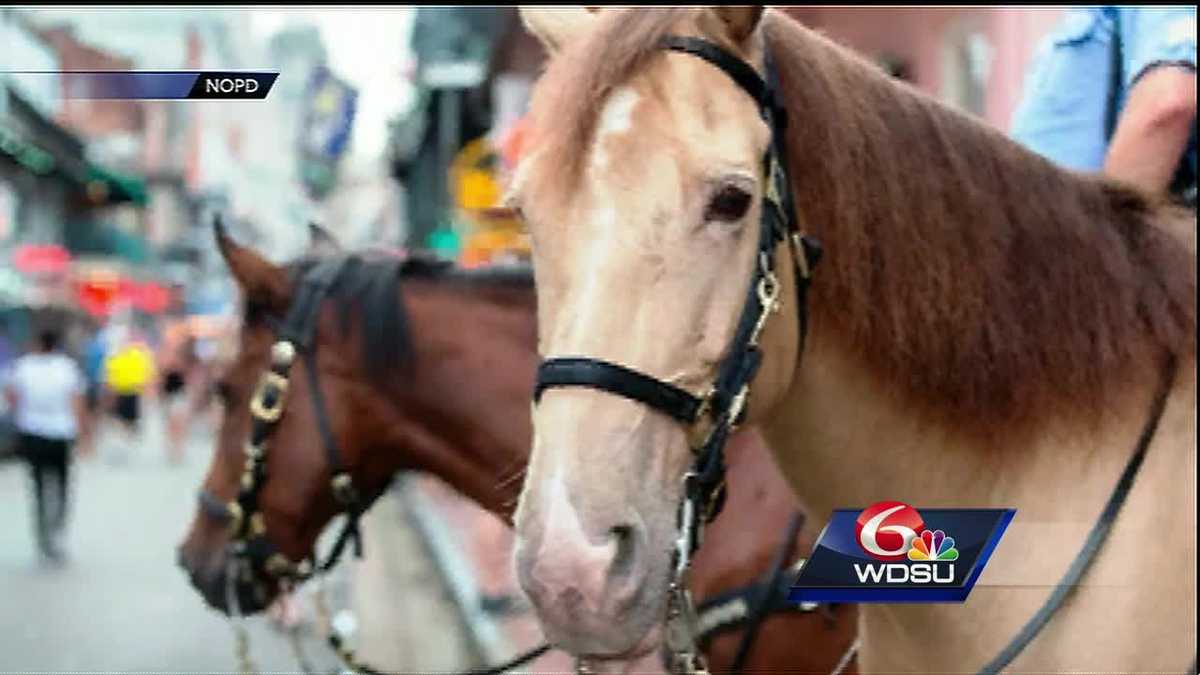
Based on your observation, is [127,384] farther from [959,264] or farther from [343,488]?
[959,264]

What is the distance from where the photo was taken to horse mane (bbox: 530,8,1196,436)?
90.5 inches

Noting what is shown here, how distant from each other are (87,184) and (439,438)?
1.11 metres

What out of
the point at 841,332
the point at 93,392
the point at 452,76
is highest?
the point at 841,332

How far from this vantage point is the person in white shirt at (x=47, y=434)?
12.6 m

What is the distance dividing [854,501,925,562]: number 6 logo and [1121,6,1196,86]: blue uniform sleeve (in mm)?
1427

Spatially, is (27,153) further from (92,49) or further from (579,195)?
(579,195)

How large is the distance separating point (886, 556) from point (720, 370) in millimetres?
337

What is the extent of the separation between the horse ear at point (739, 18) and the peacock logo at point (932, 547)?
73cm

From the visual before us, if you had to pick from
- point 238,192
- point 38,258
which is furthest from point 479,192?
point 238,192

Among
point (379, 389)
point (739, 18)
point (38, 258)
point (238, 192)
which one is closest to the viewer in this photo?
point (739, 18)

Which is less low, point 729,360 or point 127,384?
point 729,360

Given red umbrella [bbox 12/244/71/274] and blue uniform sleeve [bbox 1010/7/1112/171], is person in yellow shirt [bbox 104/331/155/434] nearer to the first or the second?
red umbrella [bbox 12/244/71/274]

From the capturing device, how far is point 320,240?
4.84 m

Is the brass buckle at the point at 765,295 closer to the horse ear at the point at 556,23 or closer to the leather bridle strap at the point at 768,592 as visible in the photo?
the horse ear at the point at 556,23
